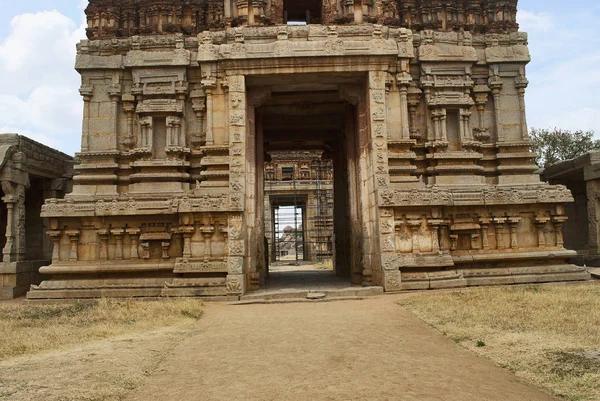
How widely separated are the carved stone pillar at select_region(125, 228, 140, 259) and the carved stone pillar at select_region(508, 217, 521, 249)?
10.2m

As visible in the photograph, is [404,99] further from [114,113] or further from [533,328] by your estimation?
[114,113]

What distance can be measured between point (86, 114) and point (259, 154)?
5414 millimetres

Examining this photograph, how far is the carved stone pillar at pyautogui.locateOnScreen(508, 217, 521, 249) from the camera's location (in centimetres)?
1302

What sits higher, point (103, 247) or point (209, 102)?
point (209, 102)

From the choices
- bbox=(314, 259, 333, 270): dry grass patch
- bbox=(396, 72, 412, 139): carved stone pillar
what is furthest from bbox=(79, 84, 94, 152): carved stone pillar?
bbox=(314, 259, 333, 270): dry grass patch

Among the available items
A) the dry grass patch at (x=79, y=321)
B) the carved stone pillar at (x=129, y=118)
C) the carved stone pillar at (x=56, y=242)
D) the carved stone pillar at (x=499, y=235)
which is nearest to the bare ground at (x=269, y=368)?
the dry grass patch at (x=79, y=321)

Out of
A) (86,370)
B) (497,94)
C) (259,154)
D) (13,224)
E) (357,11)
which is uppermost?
(357,11)

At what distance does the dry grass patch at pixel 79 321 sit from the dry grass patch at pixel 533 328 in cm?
479

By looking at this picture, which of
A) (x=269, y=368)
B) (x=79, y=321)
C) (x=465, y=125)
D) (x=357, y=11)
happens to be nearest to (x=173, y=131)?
(x=357, y=11)

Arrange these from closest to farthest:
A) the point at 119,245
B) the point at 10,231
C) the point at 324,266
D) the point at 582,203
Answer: the point at 119,245, the point at 10,231, the point at 582,203, the point at 324,266

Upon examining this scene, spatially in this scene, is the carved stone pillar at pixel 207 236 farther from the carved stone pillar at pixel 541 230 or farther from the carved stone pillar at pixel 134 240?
the carved stone pillar at pixel 541 230

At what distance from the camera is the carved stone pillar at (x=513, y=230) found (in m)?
13.0

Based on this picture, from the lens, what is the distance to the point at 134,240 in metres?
12.9

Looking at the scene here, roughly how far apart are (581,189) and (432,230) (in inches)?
433
